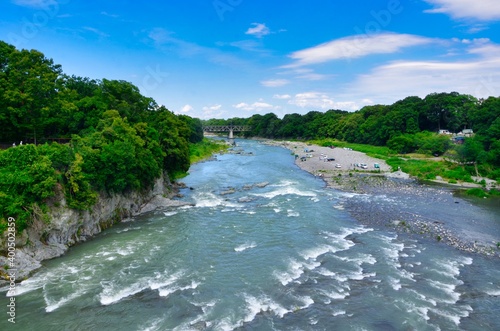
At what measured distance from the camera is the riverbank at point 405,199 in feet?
104

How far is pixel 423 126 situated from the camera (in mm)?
110188

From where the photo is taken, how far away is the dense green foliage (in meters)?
25.9

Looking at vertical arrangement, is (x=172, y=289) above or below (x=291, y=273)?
below

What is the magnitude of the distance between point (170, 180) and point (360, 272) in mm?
34958

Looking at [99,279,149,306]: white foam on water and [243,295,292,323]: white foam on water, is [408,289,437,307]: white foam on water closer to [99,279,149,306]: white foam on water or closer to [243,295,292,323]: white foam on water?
[243,295,292,323]: white foam on water

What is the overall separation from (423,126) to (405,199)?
74759 millimetres

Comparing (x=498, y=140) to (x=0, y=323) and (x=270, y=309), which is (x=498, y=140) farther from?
(x=0, y=323)

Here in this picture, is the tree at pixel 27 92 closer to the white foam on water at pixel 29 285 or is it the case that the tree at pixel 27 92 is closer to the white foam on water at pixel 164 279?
the white foam on water at pixel 29 285

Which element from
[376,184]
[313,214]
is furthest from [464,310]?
[376,184]

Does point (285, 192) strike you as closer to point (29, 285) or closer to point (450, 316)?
point (450, 316)

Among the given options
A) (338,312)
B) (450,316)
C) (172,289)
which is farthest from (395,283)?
(172,289)

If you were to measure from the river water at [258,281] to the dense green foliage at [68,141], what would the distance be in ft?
16.9

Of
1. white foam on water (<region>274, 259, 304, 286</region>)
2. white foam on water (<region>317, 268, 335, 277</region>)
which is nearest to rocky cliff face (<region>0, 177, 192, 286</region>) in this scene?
white foam on water (<region>274, 259, 304, 286</region>)

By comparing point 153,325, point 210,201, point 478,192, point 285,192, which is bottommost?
point 153,325
